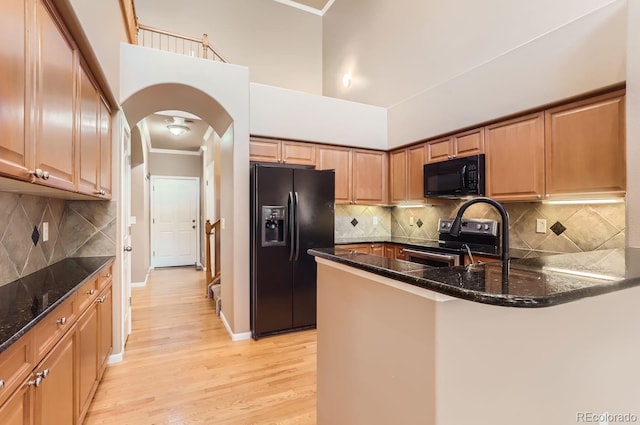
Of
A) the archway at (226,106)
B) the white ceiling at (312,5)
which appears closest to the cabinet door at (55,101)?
the archway at (226,106)

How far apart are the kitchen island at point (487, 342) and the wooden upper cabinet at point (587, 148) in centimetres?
109

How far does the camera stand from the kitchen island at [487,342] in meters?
1.01

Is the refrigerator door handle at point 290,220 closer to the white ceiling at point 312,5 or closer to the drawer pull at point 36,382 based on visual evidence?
the drawer pull at point 36,382

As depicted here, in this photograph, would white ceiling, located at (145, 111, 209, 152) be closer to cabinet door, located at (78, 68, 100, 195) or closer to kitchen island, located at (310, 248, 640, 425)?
cabinet door, located at (78, 68, 100, 195)

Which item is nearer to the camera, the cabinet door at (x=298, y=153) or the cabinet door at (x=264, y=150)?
the cabinet door at (x=264, y=150)

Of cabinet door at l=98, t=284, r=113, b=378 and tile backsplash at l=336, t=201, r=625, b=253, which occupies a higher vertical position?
tile backsplash at l=336, t=201, r=625, b=253

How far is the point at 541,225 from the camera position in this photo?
9.80 feet

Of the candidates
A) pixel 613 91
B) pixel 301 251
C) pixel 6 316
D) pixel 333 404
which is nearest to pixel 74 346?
pixel 6 316

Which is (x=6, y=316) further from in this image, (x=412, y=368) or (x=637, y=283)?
(x=637, y=283)

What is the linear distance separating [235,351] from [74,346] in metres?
1.58

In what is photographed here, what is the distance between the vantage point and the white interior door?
7.42 meters

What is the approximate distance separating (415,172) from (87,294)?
353cm

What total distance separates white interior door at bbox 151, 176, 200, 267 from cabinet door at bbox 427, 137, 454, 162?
19.3ft

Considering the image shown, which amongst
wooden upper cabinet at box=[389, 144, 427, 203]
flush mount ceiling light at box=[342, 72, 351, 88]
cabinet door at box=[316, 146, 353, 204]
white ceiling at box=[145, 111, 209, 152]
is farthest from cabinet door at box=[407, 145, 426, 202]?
white ceiling at box=[145, 111, 209, 152]
